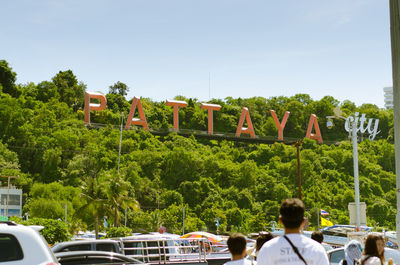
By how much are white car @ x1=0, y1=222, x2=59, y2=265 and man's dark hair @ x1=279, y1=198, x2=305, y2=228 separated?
3.02m

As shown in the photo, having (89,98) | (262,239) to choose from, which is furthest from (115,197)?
(89,98)

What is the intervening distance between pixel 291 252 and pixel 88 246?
10976 mm

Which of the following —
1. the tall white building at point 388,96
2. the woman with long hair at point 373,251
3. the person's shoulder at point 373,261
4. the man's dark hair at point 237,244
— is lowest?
the person's shoulder at point 373,261

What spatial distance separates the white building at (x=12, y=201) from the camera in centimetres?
7125

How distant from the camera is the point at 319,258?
4121 millimetres

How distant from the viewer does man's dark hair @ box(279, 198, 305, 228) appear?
4273mm

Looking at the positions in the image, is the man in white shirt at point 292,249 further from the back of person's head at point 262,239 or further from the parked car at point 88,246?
the parked car at point 88,246

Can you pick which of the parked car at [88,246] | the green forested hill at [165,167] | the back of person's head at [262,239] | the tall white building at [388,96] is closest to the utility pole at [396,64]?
the back of person's head at [262,239]

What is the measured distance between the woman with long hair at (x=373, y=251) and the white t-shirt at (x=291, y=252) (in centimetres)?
235

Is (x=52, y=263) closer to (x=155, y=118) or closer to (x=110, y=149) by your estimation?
(x=110, y=149)

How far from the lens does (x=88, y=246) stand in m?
14.2

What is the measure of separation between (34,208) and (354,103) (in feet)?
323

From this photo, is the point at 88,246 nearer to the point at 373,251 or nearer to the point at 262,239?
the point at 262,239

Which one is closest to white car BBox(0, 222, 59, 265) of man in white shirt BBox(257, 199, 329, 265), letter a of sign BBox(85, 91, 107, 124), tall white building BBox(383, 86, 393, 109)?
man in white shirt BBox(257, 199, 329, 265)
